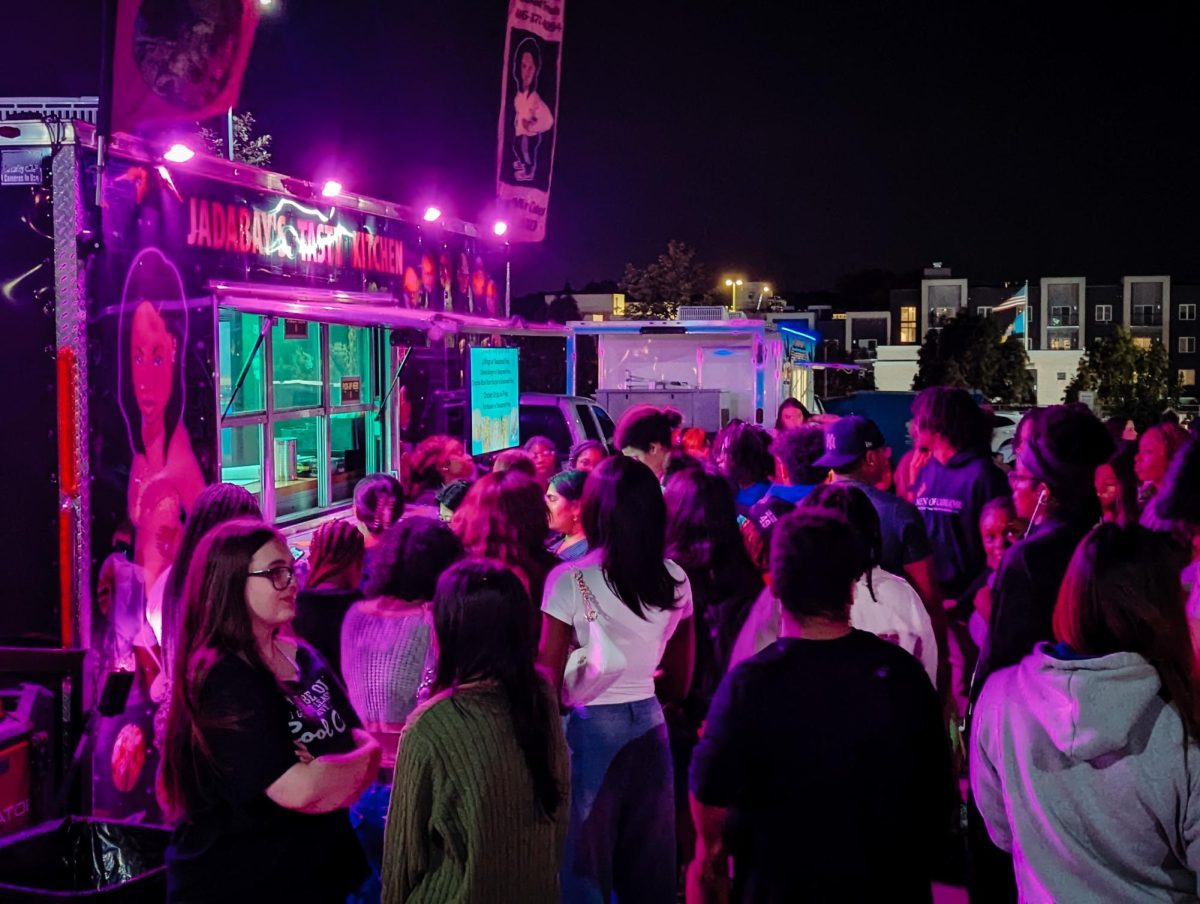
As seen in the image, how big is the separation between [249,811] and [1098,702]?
2.05 metres

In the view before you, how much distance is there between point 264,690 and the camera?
2.91 meters

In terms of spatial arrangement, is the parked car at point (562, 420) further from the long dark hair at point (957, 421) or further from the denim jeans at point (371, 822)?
the denim jeans at point (371, 822)

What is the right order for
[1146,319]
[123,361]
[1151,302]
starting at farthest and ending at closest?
[1146,319] → [1151,302] → [123,361]

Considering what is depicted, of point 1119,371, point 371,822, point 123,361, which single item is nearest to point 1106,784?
point 371,822

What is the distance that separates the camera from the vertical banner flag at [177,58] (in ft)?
17.9

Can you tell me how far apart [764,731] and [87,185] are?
4.24 metres

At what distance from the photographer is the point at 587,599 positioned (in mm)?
3990

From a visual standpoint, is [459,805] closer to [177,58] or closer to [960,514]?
[960,514]

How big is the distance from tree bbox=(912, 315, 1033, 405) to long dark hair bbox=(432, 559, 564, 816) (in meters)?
59.4

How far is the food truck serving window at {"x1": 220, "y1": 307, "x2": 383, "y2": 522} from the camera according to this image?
324 inches

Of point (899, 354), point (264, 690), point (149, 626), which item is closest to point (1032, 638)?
point (264, 690)

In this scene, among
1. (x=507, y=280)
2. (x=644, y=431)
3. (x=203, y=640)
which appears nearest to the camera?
(x=203, y=640)

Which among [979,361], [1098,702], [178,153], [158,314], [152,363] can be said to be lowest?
[1098,702]

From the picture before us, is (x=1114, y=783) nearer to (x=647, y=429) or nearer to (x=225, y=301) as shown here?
(x=647, y=429)
